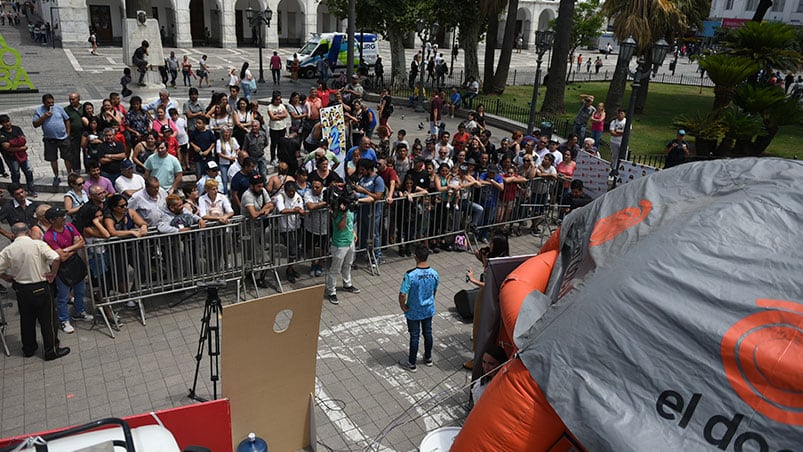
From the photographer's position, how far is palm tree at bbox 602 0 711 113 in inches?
904

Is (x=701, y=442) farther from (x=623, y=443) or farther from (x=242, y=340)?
(x=242, y=340)

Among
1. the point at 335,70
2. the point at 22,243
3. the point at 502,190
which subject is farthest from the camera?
the point at 335,70

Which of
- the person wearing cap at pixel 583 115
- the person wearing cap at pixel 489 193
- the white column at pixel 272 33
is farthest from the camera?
the white column at pixel 272 33

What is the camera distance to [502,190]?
12383 millimetres

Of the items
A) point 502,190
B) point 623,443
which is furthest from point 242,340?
point 502,190

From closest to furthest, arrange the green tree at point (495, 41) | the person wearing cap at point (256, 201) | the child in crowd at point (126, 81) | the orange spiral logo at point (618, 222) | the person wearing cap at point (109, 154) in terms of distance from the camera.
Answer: the orange spiral logo at point (618, 222), the person wearing cap at point (256, 201), the person wearing cap at point (109, 154), the child in crowd at point (126, 81), the green tree at point (495, 41)

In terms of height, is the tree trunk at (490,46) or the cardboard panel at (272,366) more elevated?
the tree trunk at (490,46)

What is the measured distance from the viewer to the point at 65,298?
852 centimetres

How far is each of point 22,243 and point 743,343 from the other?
24.8ft

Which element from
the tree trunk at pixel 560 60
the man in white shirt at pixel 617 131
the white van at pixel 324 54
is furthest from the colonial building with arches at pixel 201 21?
the man in white shirt at pixel 617 131

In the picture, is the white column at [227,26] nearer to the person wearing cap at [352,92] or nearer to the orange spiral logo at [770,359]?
the person wearing cap at [352,92]

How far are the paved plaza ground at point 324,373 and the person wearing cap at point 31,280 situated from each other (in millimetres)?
341

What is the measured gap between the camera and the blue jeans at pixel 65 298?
8406mm

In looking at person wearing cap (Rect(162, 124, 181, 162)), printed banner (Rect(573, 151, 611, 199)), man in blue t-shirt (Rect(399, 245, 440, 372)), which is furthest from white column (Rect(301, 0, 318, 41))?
man in blue t-shirt (Rect(399, 245, 440, 372))
